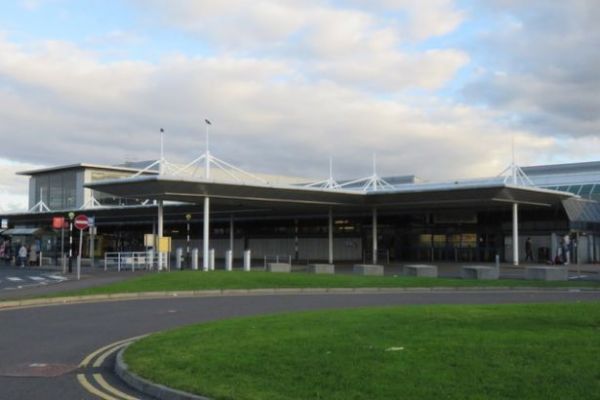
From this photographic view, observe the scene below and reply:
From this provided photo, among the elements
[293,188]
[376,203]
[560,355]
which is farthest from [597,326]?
[376,203]

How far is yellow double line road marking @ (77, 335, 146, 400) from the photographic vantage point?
8445mm

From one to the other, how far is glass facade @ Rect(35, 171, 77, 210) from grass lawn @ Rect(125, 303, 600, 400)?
83.1 metres

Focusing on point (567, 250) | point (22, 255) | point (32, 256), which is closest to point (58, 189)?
point (32, 256)

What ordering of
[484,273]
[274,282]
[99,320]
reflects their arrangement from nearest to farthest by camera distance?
[99,320]
[274,282]
[484,273]

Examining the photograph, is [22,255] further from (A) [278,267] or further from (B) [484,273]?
(B) [484,273]

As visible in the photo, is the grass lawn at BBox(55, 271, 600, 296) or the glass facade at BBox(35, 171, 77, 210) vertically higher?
the glass facade at BBox(35, 171, 77, 210)

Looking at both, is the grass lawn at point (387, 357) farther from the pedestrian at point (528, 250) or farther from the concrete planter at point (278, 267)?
the pedestrian at point (528, 250)

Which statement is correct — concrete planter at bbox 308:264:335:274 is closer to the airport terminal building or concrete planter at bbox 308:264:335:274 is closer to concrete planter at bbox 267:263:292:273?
concrete planter at bbox 267:263:292:273

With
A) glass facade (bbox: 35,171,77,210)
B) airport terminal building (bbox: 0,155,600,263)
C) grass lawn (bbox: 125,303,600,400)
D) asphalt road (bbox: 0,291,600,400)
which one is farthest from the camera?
glass facade (bbox: 35,171,77,210)

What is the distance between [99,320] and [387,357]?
9.93 m

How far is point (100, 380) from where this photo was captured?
9484 mm

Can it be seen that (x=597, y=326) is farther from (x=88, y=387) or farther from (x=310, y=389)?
(x=88, y=387)

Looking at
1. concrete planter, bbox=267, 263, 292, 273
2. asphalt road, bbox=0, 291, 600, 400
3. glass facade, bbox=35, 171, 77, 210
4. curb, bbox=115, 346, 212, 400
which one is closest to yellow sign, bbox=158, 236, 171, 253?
concrete planter, bbox=267, 263, 292, 273

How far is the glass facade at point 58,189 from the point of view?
9194 centimetres
